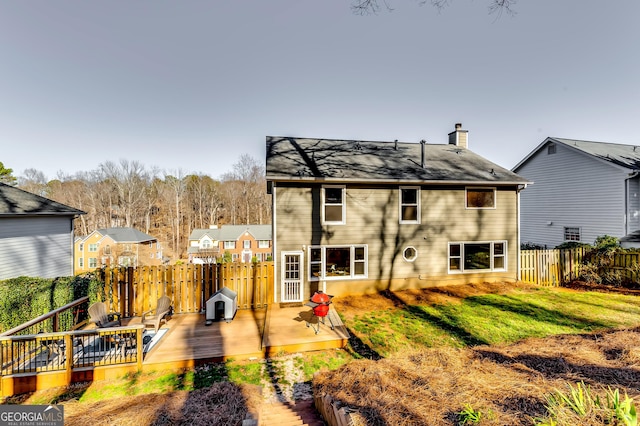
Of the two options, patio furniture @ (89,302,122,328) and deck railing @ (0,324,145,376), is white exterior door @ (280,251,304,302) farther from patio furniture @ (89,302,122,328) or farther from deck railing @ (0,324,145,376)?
patio furniture @ (89,302,122,328)

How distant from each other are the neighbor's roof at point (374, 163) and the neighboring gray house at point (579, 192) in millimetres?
7341

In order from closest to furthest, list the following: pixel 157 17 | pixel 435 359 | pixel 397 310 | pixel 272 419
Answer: pixel 272 419 → pixel 435 359 → pixel 397 310 → pixel 157 17

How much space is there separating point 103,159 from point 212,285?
2291 inches

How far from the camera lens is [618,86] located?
45.3 feet

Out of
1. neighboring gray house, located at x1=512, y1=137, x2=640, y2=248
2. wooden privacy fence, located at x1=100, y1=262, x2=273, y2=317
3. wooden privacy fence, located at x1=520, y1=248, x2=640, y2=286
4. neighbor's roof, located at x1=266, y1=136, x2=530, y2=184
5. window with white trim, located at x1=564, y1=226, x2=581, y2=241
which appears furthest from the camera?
window with white trim, located at x1=564, y1=226, x2=581, y2=241

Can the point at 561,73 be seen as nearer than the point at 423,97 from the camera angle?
Yes

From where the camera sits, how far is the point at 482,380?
3.25m

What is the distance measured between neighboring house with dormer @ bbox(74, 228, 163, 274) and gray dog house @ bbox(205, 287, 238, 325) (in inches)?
1207

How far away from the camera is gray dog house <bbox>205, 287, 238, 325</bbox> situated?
25.7 ft

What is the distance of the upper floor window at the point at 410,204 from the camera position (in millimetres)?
10898

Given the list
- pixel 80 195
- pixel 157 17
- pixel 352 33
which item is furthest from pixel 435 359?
pixel 80 195

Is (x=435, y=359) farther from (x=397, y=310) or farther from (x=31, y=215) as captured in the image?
(x=31, y=215)

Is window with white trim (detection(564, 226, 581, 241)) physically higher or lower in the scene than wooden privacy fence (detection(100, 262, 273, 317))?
higher

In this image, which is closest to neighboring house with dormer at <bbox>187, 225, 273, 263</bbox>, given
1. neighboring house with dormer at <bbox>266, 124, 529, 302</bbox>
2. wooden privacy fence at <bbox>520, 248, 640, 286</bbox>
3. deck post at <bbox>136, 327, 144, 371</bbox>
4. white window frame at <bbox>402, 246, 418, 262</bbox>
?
neighboring house with dormer at <bbox>266, 124, 529, 302</bbox>
